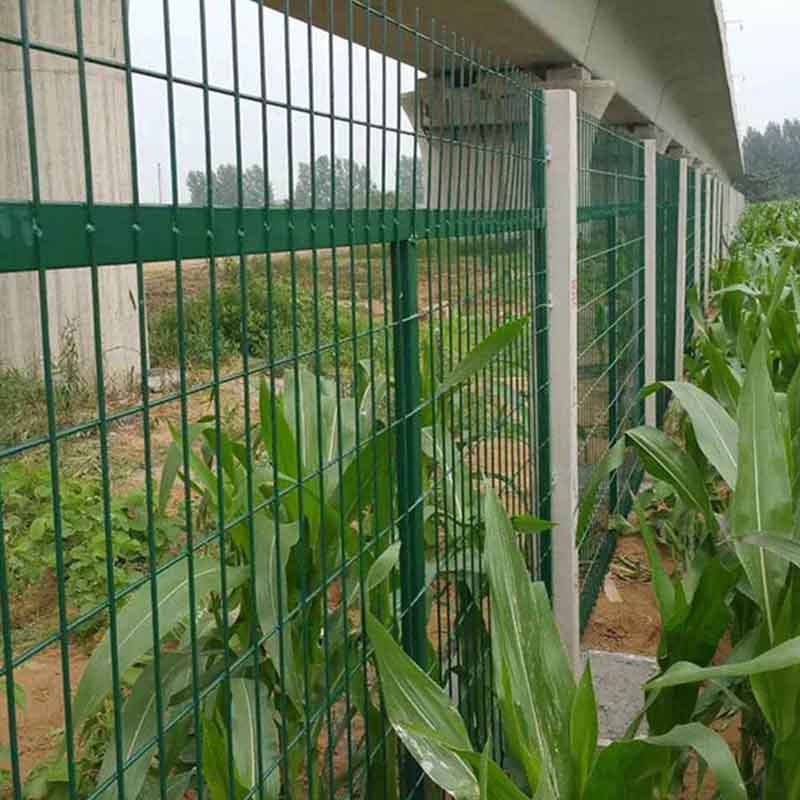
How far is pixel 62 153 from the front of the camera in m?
6.02

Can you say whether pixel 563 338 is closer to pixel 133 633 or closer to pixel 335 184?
pixel 335 184

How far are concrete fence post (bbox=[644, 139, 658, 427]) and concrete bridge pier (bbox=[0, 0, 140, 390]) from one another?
247 centimetres

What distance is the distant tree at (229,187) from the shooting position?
4.52ft

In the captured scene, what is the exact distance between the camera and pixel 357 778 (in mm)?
2383

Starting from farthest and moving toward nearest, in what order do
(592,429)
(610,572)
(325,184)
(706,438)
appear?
(610,572)
(592,429)
(706,438)
(325,184)

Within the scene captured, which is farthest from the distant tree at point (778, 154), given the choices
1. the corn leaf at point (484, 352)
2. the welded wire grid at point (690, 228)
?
the corn leaf at point (484, 352)

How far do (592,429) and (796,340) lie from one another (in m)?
0.98

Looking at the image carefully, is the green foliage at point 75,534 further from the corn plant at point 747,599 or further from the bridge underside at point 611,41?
the bridge underside at point 611,41

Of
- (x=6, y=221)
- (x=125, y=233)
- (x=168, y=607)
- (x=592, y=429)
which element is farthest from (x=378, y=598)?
(x=592, y=429)

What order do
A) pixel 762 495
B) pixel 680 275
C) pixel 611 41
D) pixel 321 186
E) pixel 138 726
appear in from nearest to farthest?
pixel 138 726
pixel 321 186
pixel 762 495
pixel 680 275
pixel 611 41

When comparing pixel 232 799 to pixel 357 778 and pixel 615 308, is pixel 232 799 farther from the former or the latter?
pixel 615 308

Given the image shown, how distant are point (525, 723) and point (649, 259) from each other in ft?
12.9

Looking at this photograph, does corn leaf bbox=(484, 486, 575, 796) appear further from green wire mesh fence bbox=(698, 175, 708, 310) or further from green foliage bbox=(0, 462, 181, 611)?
green wire mesh fence bbox=(698, 175, 708, 310)

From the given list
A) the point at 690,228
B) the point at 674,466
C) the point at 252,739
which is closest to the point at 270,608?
the point at 252,739
